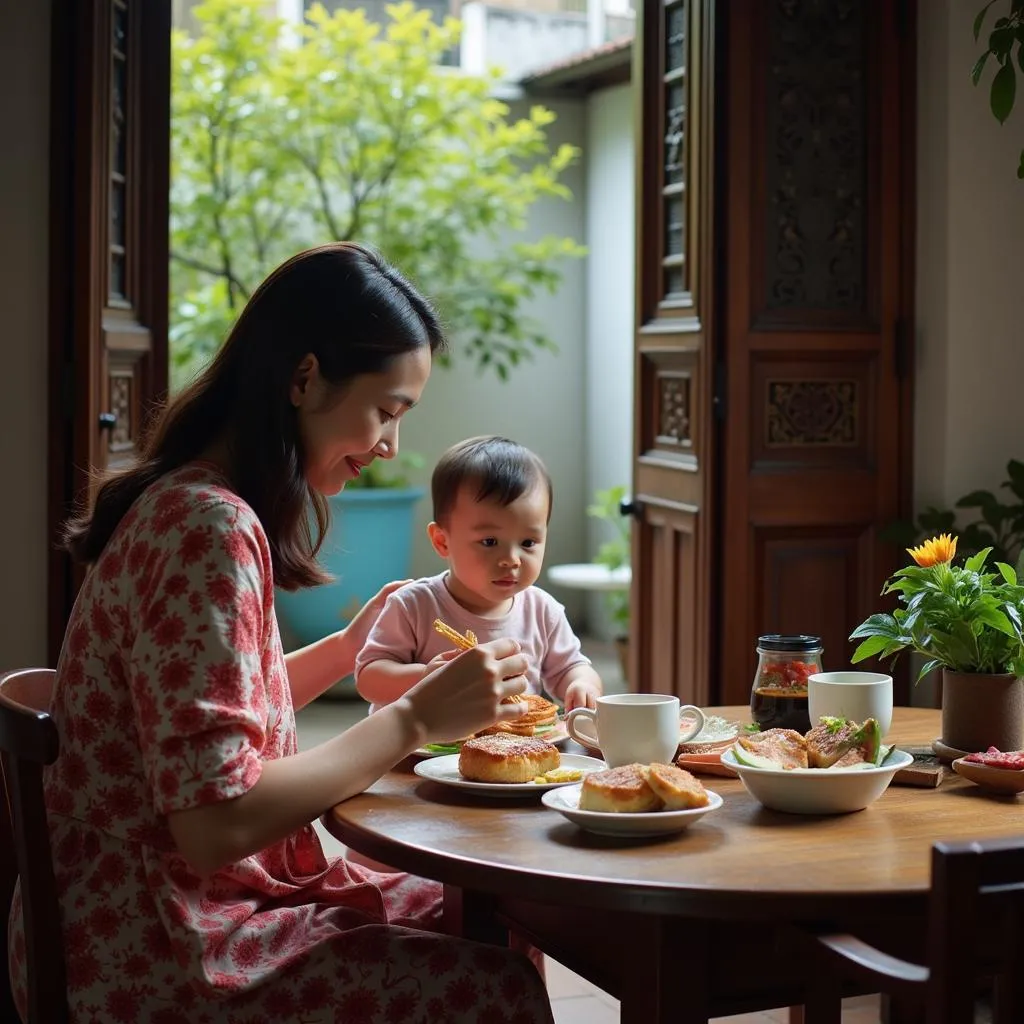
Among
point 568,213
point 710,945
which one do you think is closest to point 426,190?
point 568,213

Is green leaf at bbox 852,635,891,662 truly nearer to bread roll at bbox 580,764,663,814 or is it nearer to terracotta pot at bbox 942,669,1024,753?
terracotta pot at bbox 942,669,1024,753

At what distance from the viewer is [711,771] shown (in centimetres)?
180

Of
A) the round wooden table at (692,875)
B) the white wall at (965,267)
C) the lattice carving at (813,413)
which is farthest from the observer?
the lattice carving at (813,413)

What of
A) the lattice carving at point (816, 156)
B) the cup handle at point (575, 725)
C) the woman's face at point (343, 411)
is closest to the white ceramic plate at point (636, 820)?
the cup handle at point (575, 725)

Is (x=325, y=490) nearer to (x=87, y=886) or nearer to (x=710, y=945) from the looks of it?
(x=87, y=886)

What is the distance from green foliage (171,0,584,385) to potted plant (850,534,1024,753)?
4.59 meters

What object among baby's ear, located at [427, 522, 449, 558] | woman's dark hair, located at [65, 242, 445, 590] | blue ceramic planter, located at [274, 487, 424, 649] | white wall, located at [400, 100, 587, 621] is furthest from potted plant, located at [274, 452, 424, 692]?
woman's dark hair, located at [65, 242, 445, 590]

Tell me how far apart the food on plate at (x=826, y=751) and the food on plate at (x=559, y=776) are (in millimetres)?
185

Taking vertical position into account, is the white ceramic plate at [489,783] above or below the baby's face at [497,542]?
below

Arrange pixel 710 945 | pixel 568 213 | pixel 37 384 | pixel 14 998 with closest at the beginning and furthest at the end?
pixel 710 945, pixel 14 998, pixel 37 384, pixel 568 213

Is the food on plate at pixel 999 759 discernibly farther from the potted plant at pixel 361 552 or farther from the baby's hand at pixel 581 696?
the potted plant at pixel 361 552

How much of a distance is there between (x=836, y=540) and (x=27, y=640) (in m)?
1.93

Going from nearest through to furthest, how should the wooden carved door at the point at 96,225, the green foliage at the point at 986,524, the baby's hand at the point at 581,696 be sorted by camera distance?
the baby's hand at the point at 581,696
the wooden carved door at the point at 96,225
the green foliage at the point at 986,524

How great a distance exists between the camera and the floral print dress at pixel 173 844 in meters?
1.42
